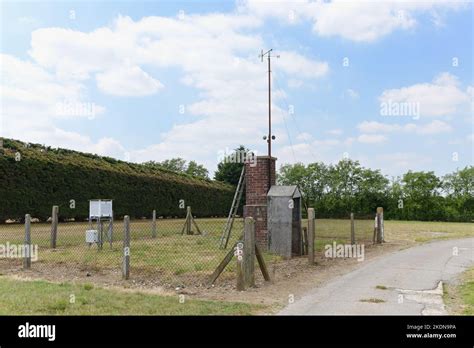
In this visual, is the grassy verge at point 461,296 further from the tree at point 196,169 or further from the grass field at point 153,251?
the tree at point 196,169

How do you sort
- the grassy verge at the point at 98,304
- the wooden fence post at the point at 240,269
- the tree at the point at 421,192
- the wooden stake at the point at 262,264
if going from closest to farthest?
the grassy verge at the point at 98,304 → the wooden fence post at the point at 240,269 → the wooden stake at the point at 262,264 → the tree at the point at 421,192

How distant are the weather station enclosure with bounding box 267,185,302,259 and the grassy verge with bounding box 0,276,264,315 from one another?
5.99 m

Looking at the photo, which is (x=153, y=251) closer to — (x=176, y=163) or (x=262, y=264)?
(x=262, y=264)

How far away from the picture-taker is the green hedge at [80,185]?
66.9 feet

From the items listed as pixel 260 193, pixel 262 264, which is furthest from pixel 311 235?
pixel 262 264

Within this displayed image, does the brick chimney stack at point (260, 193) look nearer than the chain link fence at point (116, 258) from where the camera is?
No

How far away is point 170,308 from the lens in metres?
6.86

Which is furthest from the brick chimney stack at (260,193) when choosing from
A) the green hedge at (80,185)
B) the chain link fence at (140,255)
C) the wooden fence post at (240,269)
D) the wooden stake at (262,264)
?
the green hedge at (80,185)

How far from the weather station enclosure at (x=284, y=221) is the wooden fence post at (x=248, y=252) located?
451 cm

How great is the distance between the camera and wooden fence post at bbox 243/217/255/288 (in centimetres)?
880

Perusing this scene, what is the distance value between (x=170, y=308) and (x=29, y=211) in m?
16.5
